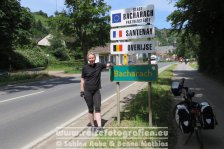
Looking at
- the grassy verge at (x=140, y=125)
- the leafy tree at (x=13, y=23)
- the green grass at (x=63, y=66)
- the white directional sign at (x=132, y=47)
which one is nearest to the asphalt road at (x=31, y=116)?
the grassy verge at (x=140, y=125)

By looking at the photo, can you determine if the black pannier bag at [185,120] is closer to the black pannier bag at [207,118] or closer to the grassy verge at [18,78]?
Result: the black pannier bag at [207,118]

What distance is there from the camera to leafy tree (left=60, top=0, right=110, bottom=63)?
46.9 metres

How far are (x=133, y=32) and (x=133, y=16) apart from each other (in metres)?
0.40

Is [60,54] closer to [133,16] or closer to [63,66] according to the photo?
[63,66]

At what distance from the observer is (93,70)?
788cm

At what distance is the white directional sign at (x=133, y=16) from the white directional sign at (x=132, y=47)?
50 cm

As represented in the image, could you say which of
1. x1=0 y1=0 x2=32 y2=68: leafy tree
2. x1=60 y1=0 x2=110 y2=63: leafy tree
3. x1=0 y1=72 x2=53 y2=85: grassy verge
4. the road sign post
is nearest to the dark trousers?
the road sign post

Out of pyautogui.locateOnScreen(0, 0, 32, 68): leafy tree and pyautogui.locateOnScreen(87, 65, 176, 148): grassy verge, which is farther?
A: pyautogui.locateOnScreen(0, 0, 32, 68): leafy tree

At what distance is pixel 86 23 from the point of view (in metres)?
48.3

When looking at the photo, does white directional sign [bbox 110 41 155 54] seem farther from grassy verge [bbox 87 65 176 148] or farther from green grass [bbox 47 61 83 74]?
green grass [bbox 47 61 83 74]

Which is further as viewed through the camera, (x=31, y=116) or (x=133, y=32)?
(x=31, y=116)

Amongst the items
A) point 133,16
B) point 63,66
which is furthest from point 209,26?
point 63,66

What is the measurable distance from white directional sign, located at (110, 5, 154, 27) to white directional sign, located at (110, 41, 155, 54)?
0.50m

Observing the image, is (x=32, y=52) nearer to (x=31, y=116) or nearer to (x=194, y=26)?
(x=194, y=26)
